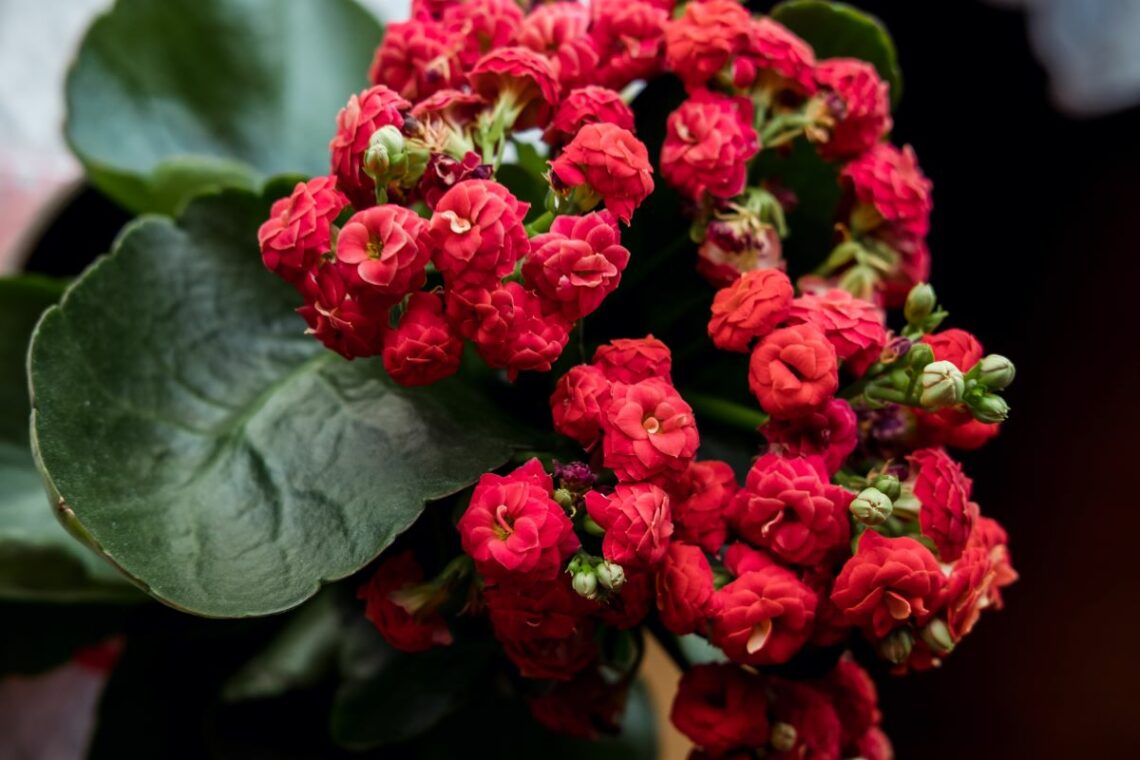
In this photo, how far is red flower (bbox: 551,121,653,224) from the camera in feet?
1.37

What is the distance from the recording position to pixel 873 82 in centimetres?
51

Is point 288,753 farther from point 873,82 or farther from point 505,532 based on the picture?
point 873,82

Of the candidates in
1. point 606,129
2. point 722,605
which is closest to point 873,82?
point 606,129

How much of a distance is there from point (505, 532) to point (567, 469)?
0.04 metres

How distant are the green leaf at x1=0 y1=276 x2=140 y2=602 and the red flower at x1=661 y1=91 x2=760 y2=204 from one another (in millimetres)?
381

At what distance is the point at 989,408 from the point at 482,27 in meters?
0.28

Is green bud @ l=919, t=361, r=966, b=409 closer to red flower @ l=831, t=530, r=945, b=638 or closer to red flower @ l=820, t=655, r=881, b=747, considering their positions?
red flower @ l=831, t=530, r=945, b=638

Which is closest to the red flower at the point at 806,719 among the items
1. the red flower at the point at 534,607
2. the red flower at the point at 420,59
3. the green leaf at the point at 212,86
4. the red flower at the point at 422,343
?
the red flower at the point at 534,607

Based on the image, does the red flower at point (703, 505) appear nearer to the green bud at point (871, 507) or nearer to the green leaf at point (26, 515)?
the green bud at point (871, 507)

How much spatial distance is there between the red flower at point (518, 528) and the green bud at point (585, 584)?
0.04ft

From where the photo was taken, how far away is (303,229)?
0.41 meters

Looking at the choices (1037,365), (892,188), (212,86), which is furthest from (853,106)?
(1037,365)

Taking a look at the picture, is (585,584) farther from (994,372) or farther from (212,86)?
(212,86)

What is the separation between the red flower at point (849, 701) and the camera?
0.51 m
